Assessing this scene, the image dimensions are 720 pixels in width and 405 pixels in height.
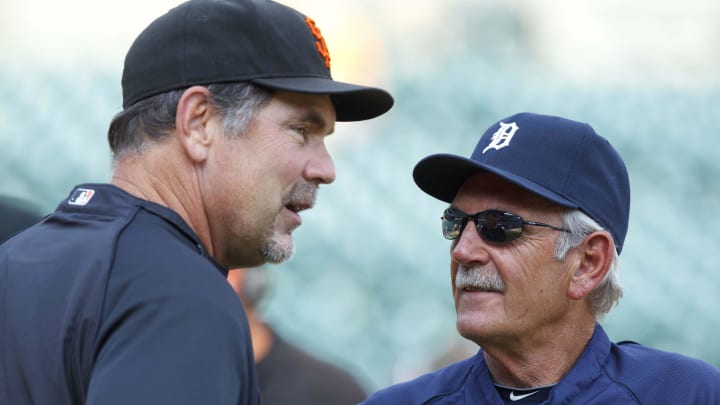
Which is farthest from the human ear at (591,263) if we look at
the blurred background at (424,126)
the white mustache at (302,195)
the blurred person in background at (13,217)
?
the blurred background at (424,126)

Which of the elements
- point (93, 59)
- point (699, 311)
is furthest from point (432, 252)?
point (93, 59)

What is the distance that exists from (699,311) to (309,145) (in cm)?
473

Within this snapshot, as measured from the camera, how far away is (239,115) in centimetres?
187

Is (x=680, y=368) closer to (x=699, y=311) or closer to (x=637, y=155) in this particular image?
(x=699, y=311)

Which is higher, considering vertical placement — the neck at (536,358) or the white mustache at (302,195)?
the white mustache at (302,195)

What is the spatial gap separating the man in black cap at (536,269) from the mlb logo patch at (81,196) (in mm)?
864

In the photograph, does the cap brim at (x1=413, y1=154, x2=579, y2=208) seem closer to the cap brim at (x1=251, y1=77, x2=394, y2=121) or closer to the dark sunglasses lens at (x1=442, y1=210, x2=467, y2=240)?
the dark sunglasses lens at (x1=442, y1=210, x2=467, y2=240)

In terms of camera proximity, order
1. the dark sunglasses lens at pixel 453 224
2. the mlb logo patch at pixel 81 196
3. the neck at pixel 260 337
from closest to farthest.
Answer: the mlb logo patch at pixel 81 196
the dark sunglasses lens at pixel 453 224
the neck at pixel 260 337

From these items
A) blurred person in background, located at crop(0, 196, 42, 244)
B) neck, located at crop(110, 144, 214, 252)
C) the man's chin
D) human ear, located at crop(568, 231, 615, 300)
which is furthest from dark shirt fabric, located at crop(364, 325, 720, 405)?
blurred person in background, located at crop(0, 196, 42, 244)

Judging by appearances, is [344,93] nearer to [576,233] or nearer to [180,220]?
[180,220]

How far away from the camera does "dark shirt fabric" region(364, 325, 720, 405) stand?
223 centimetres

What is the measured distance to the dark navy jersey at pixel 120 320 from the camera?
1496 millimetres

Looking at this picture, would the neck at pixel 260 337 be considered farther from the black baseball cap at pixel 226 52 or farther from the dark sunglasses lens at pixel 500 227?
the black baseball cap at pixel 226 52

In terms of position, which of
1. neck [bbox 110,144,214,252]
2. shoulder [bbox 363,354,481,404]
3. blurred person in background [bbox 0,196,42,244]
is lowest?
blurred person in background [bbox 0,196,42,244]
